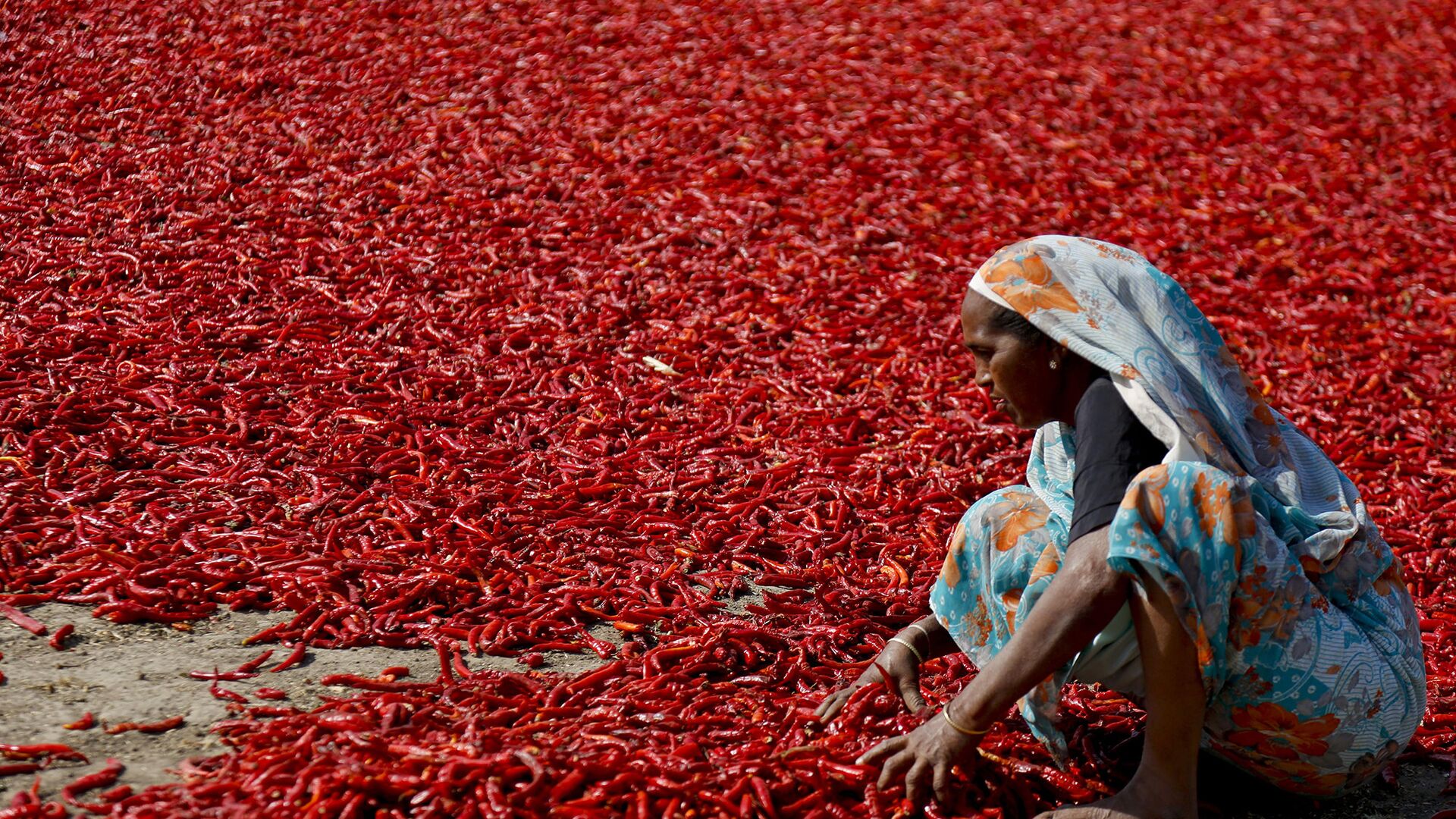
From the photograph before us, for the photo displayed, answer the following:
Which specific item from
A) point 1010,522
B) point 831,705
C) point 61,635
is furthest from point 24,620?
point 1010,522

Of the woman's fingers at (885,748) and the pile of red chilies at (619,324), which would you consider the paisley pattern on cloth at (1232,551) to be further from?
the pile of red chilies at (619,324)

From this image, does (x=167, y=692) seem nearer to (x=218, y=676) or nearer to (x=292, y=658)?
(x=218, y=676)

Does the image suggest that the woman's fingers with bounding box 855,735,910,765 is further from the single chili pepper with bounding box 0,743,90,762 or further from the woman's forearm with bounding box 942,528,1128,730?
the single chili pepper with bounding box 0,743,90,762

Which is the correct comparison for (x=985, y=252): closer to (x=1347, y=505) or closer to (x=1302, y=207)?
(x=1302, y=207)

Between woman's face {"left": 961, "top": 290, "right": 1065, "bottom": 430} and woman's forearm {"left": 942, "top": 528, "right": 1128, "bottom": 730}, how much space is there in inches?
16.6

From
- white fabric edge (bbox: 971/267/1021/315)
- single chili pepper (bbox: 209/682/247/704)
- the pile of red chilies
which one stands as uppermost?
white fabric edge (bbox: 971/267/1021/315)

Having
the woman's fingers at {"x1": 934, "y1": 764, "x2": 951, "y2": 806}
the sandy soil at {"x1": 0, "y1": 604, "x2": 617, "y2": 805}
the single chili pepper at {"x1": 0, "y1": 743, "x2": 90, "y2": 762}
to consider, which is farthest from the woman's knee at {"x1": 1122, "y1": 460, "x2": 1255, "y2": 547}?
the single chili pepper at {"x1": 0, "y1": 743, "x2": 90, "y2": 762}

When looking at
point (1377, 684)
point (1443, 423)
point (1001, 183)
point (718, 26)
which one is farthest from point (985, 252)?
point (1377, 684)

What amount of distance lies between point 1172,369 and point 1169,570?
0.48 m

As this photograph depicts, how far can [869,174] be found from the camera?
8578mm

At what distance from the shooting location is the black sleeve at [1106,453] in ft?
9.56

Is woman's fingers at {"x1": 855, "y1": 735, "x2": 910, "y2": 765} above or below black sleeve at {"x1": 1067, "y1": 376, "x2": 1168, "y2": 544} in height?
below

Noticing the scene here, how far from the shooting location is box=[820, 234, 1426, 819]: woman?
111 inches

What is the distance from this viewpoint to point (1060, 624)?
2838 mm
